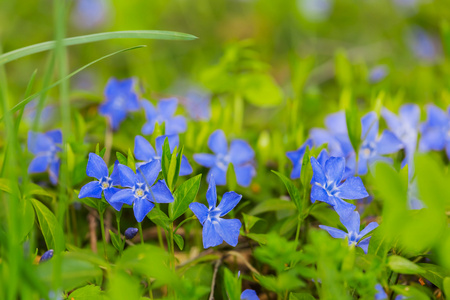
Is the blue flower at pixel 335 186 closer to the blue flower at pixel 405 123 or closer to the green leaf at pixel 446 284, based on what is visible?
the green leaf at pixel 446 284

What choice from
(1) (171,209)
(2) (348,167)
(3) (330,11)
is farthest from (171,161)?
(3) (330,11)

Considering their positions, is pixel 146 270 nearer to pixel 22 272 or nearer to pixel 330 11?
pixel 22 272

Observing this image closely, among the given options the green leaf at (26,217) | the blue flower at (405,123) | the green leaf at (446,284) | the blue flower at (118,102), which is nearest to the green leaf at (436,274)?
the green leaf at (446,284)

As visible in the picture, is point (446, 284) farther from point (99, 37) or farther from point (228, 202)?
point (99, 37)

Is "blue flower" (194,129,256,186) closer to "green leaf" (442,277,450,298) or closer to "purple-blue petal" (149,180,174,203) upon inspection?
"purple-blue petal" (149,180,174,203)

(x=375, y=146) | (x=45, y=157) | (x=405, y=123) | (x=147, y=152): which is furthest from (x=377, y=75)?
(x=45, y=157)

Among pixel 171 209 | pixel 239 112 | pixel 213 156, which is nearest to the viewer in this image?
pixel 171 209
